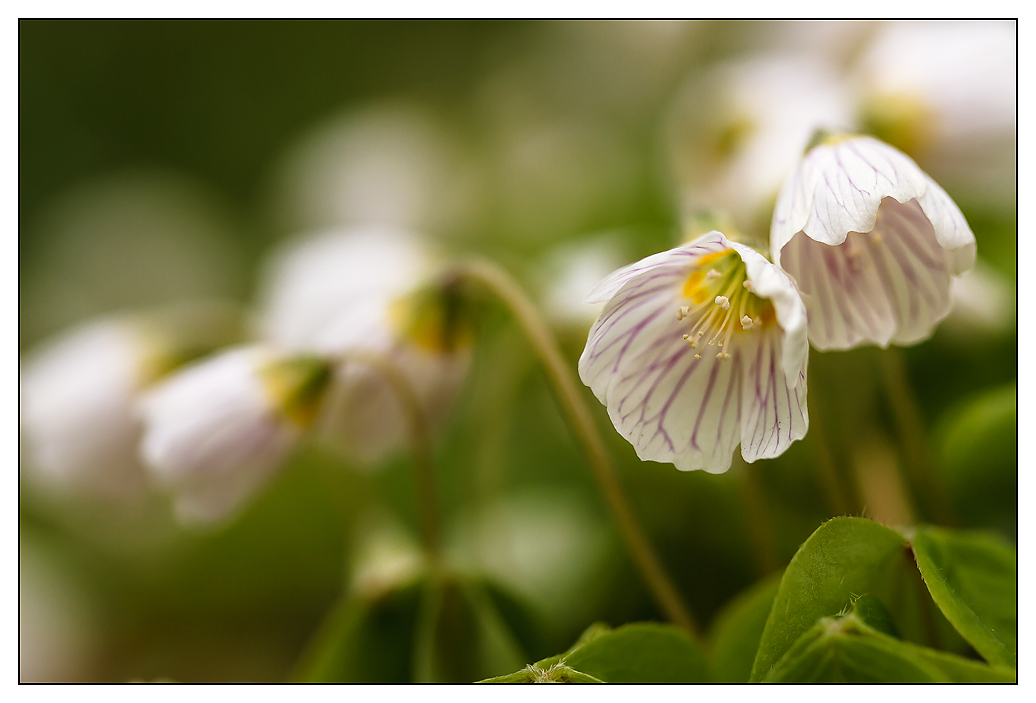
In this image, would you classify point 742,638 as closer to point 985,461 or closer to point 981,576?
point 981,576

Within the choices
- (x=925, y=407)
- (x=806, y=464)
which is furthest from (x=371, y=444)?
(x=925, y=407)

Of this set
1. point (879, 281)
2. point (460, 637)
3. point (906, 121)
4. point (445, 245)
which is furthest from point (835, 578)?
point (445, 245)

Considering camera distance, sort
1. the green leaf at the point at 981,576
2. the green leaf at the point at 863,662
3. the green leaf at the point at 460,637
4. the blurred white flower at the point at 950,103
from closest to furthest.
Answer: the green leaf at the point at 863,662 → the green leaf at the point at 981,576 → the green leaf at the point at 460,637 → the blurred white flower at the point at 950,103

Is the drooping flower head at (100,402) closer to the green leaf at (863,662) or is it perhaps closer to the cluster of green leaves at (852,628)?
the cluster of green leaves at (852,628)

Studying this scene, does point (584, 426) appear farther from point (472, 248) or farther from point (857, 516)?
point (472, 248)

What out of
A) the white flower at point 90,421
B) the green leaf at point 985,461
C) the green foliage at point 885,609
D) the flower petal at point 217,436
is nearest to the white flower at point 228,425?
the flower petal at point 217,436

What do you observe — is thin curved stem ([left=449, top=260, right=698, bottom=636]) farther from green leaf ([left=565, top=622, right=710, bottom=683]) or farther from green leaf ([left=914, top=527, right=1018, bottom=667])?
green leaf ([left=914, top=527, right=1018, bottom=667])
